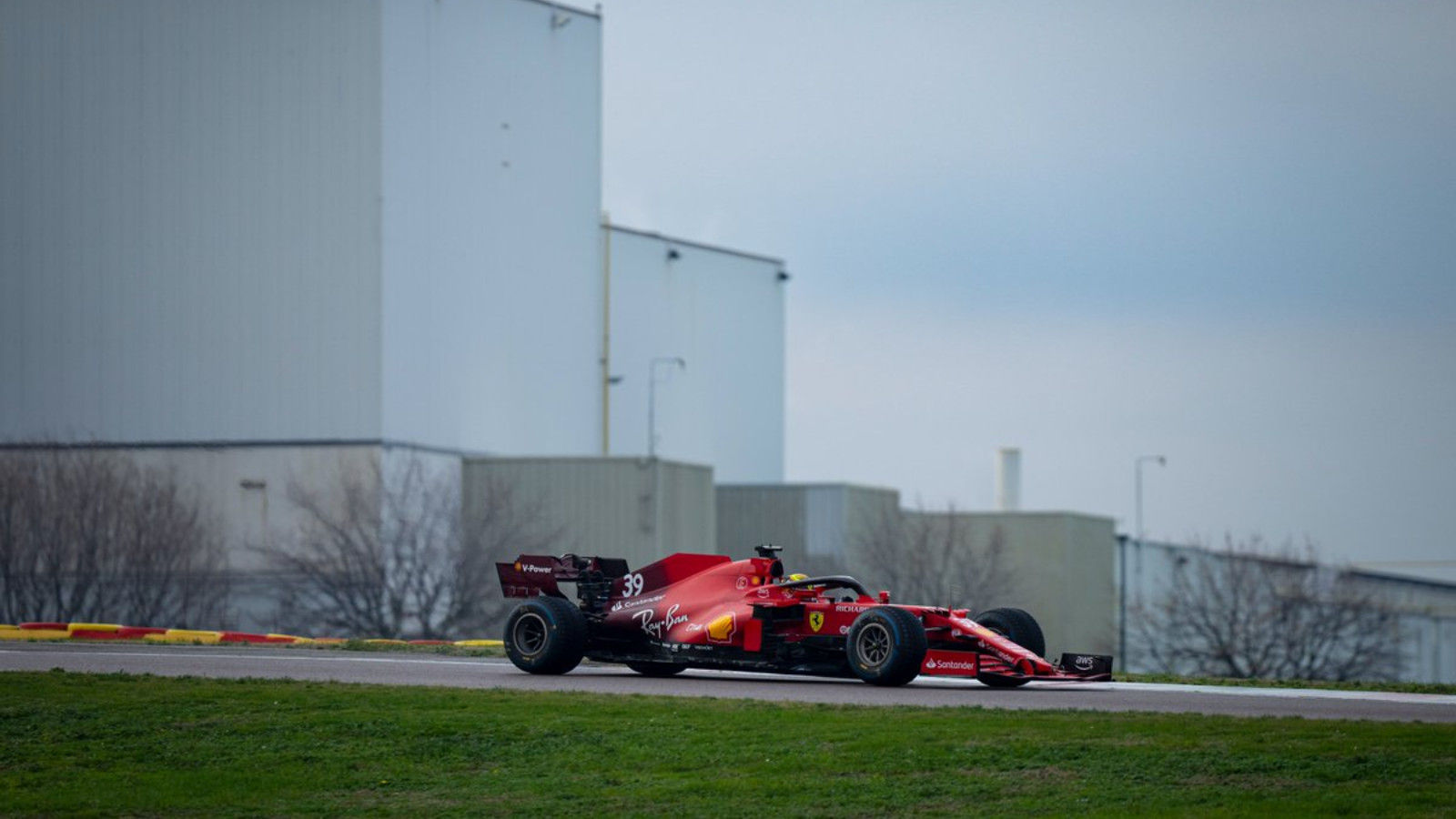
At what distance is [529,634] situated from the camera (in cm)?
2814

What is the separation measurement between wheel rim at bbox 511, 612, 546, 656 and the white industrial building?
155 feet

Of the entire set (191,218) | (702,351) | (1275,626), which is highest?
(191,218)

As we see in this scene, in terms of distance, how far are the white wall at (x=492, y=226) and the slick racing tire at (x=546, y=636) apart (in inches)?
1865

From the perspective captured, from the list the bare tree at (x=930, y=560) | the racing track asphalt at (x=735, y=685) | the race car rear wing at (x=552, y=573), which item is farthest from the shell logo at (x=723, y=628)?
the bare tree at (x=930, y=560)

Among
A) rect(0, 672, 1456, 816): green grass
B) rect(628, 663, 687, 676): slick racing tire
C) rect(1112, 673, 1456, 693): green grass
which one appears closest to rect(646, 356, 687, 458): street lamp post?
rect(628, 663, 687, 676): slick racing tire

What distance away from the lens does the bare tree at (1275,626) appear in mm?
78125

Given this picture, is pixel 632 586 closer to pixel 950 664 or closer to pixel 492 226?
pixel 950 664

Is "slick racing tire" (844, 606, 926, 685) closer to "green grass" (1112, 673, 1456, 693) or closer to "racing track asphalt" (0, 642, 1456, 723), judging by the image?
"racing track asphalt" (0, 642, 1456, 723)

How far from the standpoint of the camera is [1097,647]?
98312 millimetres

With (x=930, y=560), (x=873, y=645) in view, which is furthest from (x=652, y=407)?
(x=873, y=645)

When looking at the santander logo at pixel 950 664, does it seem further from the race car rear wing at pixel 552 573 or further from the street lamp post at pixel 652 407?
the street lamp post at pixel 652 407

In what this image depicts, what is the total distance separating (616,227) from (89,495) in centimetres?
2557

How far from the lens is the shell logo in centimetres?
2662

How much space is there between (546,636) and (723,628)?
8.63 ft
